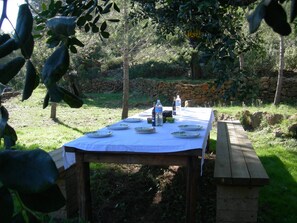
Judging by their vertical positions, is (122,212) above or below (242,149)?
below

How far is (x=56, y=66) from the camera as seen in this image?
54 centimetres

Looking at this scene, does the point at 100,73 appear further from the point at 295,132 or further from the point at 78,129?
the point at 295,132

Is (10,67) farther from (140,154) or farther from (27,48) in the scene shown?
(140,154)

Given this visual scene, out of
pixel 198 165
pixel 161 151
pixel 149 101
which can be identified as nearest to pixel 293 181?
pixel 198 165

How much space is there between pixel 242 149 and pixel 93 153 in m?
2.03

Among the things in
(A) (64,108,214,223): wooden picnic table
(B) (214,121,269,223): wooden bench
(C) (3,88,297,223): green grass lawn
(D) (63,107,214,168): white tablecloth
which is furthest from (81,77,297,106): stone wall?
(A) (64,108,214,223): wooden picnic table

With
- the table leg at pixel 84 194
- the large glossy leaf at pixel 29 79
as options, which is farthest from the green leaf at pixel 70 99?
the table leg at pixel 84 194

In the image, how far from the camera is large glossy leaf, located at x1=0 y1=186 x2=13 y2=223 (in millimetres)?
396

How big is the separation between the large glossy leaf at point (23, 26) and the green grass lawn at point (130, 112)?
12.3 feet

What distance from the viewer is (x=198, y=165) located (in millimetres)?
3297

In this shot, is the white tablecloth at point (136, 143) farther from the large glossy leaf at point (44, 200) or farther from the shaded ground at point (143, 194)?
the large glossy leaf at point (44, 200)

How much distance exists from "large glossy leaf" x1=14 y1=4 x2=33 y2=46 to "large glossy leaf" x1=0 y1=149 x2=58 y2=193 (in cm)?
19

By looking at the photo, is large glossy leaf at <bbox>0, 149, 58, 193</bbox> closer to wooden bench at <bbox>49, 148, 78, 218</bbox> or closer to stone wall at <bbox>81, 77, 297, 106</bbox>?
wooden bench at <bbox>49, 148, 78, 218</bbox>

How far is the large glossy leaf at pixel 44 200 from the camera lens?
0.41 m
